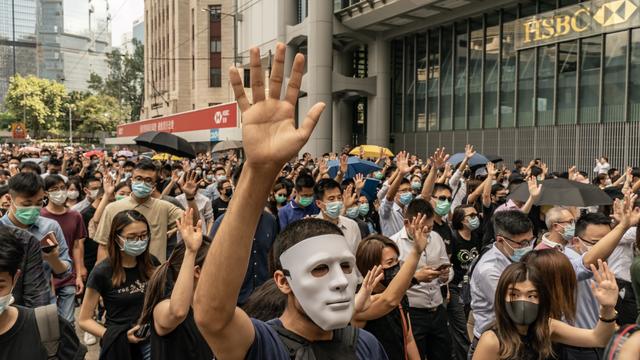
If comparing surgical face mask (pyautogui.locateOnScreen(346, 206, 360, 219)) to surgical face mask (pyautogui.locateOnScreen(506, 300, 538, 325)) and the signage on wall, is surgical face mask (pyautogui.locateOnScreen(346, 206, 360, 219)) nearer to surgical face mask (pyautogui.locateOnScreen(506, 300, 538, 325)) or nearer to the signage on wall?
surgical face mask (pyautogui.locateOnScreen(506, 300, 538, 325))

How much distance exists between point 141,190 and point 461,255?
355 centimetres

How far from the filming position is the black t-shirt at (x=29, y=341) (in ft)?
8.77

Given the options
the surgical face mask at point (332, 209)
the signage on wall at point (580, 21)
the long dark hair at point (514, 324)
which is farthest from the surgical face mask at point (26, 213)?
the signage on wall at point (580, 21)

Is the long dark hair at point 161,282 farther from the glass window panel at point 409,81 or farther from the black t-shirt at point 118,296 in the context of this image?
the glass window panel at point 409,81

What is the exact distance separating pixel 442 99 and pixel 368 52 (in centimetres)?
585

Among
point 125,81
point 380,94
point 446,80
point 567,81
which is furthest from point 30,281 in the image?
point 125,81

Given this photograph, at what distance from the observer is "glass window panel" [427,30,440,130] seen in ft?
90.4

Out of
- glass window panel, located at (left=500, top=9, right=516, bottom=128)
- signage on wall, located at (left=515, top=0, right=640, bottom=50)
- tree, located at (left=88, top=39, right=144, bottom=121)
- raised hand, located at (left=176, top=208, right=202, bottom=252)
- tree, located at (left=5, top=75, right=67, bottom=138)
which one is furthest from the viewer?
tree, located at (left=88, top=39, right=144, bottom=121)

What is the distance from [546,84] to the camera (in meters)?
21.9

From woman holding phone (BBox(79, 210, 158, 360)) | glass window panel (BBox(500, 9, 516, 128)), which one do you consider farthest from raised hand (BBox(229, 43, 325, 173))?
glass window panel (BBox(500, 9, 516, 128))

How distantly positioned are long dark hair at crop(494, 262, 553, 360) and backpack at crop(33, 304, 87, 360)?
89.7 inches

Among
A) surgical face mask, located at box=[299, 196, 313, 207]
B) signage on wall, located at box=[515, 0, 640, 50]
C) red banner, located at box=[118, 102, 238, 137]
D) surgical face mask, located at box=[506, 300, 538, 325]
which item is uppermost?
signage on wall, located at box=[515, 0, 640, 50]

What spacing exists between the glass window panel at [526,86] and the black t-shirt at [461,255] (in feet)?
57.2

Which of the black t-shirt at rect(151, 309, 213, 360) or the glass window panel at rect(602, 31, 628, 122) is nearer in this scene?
the black t-shirt at rect(151, 309, 213, 360)
